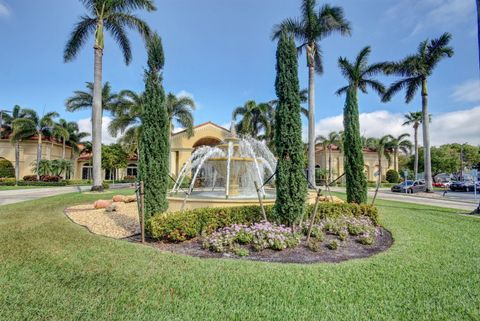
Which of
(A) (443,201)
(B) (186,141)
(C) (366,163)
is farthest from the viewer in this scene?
(C) (366,163)

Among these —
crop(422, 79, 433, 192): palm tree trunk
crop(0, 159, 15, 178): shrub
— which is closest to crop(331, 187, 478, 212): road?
crop(422, 79, 433, 192): palm tree trunk

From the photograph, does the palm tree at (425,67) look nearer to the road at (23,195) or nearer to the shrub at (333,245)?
the shrub at (333,245)

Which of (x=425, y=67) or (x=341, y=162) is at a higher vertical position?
(x=425, y=67)

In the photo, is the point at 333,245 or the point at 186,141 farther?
the point at 186,141

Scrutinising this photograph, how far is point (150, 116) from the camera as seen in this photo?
7316 mm

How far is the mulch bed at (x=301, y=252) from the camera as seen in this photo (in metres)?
5.18

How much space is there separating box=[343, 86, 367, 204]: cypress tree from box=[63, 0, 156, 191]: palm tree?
15556 mm

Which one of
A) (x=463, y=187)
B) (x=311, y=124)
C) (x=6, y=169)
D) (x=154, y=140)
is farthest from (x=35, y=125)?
(x=463, y=187)

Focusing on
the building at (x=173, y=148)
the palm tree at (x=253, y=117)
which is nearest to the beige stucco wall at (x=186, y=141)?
the building at (x=173, y=148)

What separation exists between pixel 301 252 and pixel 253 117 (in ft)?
94.4

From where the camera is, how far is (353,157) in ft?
32.1

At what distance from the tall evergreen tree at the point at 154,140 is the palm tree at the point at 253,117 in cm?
2531

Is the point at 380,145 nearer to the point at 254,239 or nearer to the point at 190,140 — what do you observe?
the point at 190,140

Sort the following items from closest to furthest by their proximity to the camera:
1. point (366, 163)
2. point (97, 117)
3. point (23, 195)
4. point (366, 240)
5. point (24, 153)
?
point (366, 240) → point (97, 117) → point (23, 195) → point (24, 153) → point (366, 163)
